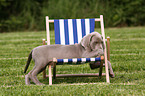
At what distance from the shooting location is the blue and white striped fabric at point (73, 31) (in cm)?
427

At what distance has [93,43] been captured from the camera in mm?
3775

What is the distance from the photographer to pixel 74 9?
11617 millimetres

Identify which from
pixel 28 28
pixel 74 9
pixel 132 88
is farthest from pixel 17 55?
pixel 28 28

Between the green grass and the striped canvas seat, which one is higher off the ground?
the striped canvas seat

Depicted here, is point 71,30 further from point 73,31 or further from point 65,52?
point 65,52

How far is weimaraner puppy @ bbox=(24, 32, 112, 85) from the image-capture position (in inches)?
149

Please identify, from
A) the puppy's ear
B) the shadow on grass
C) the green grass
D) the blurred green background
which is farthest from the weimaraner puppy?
the blurred green background

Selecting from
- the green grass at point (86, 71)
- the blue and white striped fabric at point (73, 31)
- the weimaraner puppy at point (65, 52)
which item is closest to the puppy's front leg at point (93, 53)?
the weimaraner puppy at point (65, 52)

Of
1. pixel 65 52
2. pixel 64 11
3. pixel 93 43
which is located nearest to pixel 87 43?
pixel 93 43

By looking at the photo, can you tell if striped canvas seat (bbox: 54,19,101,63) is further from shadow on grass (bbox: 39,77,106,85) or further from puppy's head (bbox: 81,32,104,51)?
shadow on grass (bbox: 39,77,106,85)

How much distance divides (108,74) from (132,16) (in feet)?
30.0

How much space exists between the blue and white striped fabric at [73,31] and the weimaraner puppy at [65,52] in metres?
0.36

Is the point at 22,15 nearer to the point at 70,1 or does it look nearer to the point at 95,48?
the point at 70,1

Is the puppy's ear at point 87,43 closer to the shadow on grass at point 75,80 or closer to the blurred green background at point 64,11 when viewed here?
the shadow on grass at point 75,80
